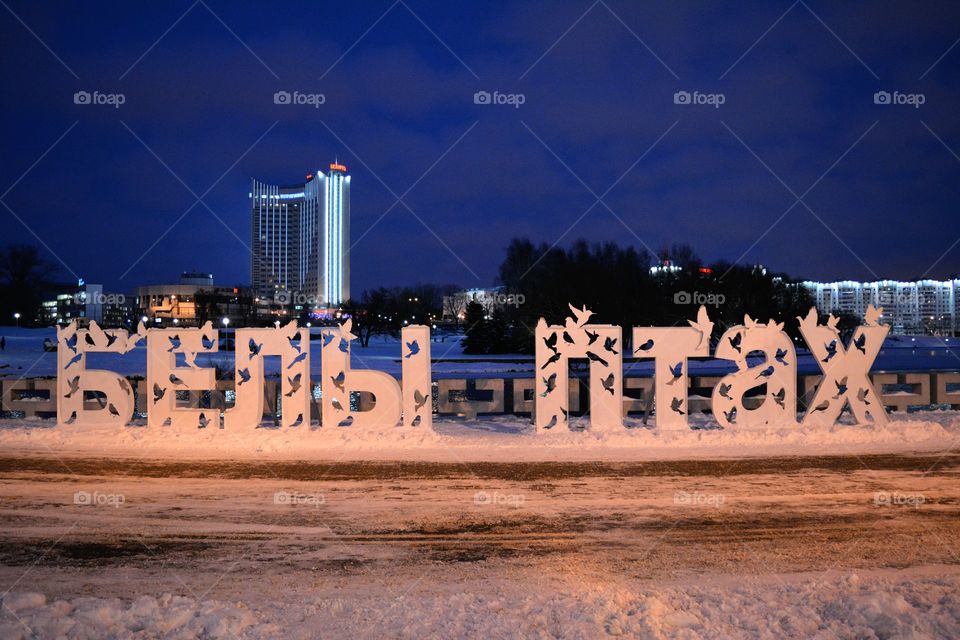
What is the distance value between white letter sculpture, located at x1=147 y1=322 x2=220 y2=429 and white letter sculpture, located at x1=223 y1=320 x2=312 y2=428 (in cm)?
50

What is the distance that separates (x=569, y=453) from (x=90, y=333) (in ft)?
31.0

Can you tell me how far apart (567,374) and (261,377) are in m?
5.64

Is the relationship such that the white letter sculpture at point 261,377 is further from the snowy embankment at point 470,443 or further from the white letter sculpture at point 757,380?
the white letter sculpture at point 757,380

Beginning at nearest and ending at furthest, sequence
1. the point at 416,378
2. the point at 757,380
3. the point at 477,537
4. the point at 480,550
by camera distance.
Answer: the point at 480,550 < the point at 477,537 < the point at 416,378 < the point at 757,380

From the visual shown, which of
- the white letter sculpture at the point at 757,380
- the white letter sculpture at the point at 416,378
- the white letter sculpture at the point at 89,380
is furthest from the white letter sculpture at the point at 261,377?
the white letter sculpture at the point at 757,380

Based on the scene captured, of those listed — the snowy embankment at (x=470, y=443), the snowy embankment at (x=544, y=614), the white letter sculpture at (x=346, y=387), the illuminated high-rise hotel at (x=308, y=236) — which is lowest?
the snowy embankment at (x=544, y=614)

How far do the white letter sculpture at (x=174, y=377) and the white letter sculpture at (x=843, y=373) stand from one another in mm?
11149

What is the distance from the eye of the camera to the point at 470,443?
444 inches

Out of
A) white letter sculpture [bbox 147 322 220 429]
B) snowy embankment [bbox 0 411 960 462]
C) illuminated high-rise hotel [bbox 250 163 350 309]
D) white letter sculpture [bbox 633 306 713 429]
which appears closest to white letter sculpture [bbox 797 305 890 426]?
snowy embankment [bbox 0 411 960 462]

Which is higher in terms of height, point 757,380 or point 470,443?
point 757,380

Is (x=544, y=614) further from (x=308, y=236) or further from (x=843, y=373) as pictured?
(x=308, y=236)

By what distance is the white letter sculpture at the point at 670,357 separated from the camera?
12477 mm

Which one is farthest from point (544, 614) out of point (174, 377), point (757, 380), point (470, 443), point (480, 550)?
point (174, 377)

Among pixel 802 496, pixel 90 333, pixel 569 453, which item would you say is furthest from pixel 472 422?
pixel 90 333
